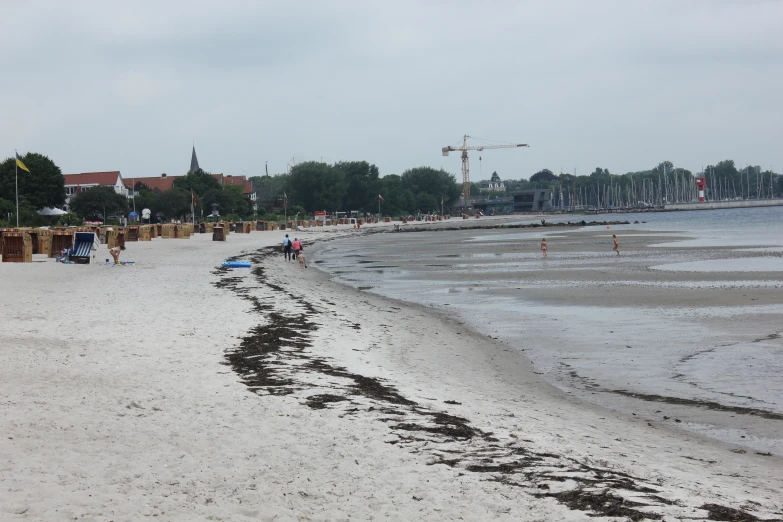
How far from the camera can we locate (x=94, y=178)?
143 metres

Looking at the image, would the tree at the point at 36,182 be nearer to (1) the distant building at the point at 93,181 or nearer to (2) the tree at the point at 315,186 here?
(1) the distant building at the point at 93,181

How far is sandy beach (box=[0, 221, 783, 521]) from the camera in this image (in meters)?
5.90

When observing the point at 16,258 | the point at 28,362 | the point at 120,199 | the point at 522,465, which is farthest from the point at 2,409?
the point at 120,199

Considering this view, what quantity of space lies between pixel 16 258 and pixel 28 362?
2167 centimetres

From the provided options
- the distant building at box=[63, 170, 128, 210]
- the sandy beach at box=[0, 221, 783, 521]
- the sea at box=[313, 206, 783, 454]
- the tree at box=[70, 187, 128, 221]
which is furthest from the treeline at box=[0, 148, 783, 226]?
the sandy beach at box=[0, 221, 783, 521]

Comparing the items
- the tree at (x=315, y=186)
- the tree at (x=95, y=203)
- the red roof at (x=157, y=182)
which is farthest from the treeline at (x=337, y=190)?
the tree at (x=95, y=203)

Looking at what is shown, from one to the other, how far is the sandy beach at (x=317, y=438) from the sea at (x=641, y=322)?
827 mm

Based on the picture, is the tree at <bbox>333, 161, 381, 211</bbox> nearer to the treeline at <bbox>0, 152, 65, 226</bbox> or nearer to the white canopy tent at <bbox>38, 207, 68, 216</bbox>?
the treeline at <bbox>0, 152, 65, 226</bbox>

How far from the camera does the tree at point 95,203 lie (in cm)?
9762

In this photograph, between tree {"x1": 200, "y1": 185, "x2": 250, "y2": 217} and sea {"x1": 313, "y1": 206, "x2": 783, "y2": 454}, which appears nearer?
sea {"x1": 313, "y1": 206, "x2": 783, "y2": 454}

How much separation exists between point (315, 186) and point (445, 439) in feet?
487

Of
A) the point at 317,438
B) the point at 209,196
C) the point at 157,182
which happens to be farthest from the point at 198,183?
the point at 317,438

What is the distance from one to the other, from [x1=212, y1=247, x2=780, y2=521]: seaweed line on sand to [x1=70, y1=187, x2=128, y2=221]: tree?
91179 millimetres

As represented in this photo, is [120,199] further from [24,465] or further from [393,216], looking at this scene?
[24,465]
